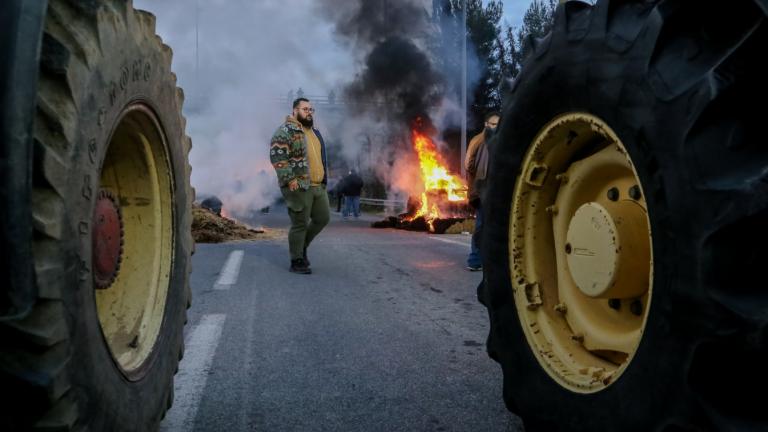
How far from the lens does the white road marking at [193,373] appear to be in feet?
9.19

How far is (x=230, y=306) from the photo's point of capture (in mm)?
5434

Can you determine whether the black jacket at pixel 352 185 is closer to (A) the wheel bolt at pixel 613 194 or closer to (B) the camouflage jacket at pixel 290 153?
(B) the camouflage jacket at pixel 290 153

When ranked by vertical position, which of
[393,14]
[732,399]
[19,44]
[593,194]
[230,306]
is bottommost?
[230,306]

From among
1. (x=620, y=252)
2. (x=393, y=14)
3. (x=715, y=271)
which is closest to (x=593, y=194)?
(x=620, y=252)

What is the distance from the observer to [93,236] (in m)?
1.74

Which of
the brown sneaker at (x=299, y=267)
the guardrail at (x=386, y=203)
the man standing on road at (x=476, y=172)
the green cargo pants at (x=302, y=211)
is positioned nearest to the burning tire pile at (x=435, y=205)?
the man standing on road at (x=476, y=172)

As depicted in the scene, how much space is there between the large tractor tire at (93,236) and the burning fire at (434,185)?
1281 cm

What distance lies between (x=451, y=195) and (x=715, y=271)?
16.4m

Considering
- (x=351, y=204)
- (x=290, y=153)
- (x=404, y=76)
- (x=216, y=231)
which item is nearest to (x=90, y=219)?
(x=290, y=153)

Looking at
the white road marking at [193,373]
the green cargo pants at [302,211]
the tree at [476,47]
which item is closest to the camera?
the white road marking at [193,373]

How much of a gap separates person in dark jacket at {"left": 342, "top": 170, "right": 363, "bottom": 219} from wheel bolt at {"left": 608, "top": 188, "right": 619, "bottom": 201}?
845 inches

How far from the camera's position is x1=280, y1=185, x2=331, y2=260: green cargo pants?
7.76 meters

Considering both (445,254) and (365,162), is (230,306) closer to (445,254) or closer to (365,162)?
(445,254)

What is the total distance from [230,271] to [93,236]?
6.07m
